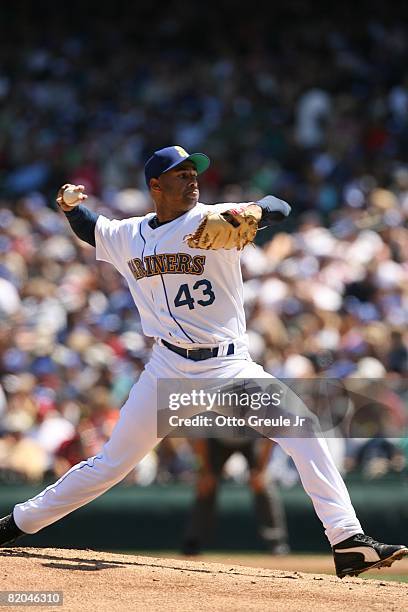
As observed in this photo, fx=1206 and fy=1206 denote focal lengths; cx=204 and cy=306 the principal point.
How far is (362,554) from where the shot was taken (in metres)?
4.89

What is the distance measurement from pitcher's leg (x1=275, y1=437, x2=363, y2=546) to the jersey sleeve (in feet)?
3.92

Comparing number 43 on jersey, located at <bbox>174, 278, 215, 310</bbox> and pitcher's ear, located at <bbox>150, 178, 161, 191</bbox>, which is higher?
pitcher's ear, located at <bbox>150, 178, 161, 191</bbox>

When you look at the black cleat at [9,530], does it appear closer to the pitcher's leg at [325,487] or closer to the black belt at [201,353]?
the black belt at [201,353]

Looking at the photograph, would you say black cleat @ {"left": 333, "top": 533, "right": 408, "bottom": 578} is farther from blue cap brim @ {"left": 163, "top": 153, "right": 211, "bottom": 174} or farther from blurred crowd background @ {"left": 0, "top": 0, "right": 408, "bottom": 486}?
blurred crowd background @ {"left": 0, "top": 0, "right": 408, "bottom": 486}

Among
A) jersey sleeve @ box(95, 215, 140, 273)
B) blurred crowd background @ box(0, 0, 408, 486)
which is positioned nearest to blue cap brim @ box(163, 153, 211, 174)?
jersey sleeve @ box(95, 215, 140, 273)

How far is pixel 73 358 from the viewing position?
1000 centimetres

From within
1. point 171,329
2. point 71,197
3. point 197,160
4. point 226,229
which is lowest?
point 171,329

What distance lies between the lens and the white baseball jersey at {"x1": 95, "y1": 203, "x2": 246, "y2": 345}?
515 centimetres

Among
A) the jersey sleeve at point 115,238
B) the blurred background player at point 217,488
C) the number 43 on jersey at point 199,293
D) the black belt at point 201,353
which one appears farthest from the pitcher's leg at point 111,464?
the blurred background player at point 217,488

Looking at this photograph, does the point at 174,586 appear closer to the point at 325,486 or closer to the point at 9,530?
→ the point at 325,486

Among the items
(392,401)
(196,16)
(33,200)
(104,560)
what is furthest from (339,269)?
(196,16)

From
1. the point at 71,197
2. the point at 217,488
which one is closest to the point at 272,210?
the point at 71,197

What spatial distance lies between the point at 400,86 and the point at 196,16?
167 inches

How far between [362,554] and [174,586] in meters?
0.80
